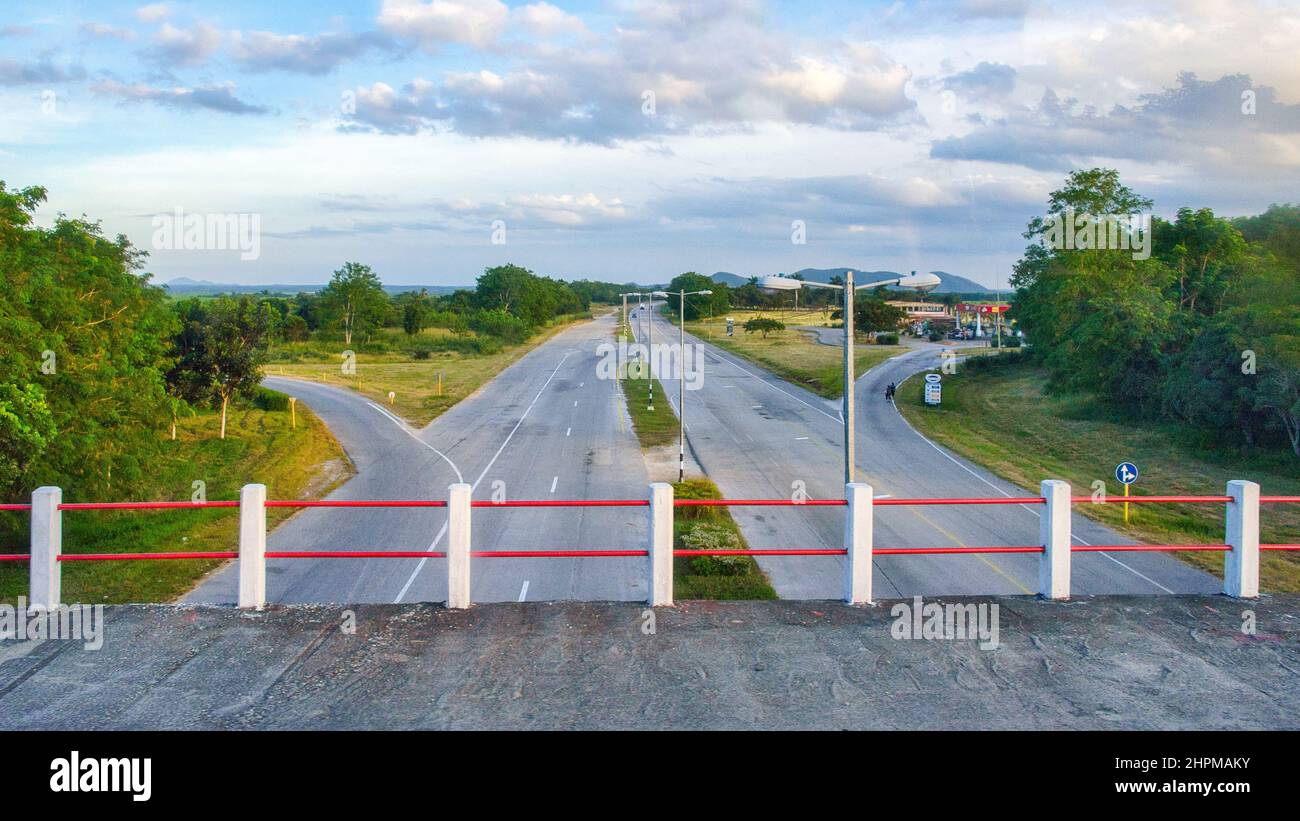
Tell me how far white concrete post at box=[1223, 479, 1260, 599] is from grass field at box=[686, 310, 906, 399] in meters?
61.4

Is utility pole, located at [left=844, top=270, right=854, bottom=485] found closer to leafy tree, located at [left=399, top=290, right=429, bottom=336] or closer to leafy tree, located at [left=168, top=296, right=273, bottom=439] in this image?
leafy tree, located at [left=168, top=296, right=273, bottom=439]

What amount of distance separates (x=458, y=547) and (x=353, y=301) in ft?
346

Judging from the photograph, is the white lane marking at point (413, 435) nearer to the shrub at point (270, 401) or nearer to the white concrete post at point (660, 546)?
the shrub at point (270, 401)

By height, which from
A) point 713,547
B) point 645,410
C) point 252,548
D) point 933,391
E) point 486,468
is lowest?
point 713,547

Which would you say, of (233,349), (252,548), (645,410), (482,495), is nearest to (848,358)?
(482,495)

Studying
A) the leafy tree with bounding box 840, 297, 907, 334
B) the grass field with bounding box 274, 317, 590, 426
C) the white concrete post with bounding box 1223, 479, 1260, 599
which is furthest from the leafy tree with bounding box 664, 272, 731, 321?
the white concrete post with bounding box 1223, 479, 1260, 599

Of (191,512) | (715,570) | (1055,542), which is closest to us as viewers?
(1055,542)

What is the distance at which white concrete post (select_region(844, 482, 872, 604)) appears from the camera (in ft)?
33.1

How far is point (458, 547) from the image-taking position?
9.92 m

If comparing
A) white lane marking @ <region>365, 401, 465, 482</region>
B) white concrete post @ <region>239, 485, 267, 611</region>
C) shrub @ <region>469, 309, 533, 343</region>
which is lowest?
white lane marking @ <region>365, 401, 465, 482</region>

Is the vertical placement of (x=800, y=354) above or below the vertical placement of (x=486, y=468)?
above

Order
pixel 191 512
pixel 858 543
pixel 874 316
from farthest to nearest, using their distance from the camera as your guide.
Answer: pixel 874 316
pixel 191 512
pixel 858 543

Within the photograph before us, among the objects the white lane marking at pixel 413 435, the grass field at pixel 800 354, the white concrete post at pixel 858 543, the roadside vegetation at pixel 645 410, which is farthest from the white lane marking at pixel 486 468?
the grass field at pixel 800 354

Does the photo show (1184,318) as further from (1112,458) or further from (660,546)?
(660,546)
